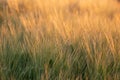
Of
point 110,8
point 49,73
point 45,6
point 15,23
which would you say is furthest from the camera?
point 110,8

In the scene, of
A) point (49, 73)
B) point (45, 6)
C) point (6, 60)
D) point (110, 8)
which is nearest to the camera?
point (49, 73)

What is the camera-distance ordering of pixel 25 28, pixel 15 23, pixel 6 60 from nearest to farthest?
pixel 6 60, pixel 25 28, pixel 15 23

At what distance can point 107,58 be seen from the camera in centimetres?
292

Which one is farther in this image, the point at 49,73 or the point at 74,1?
the point at 74,1

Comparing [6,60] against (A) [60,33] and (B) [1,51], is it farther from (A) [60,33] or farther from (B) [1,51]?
(A) [60,33]

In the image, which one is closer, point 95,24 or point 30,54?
point 30,54

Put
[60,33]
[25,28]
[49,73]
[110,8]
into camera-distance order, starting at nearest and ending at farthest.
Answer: [49,73] → [60,33] → [25,28] → [110,8]

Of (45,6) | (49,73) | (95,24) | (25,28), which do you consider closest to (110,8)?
(45,6)

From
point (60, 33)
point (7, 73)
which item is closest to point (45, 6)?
point (60, 33)

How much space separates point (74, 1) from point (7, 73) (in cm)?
461

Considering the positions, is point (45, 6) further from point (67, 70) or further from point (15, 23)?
point (67, 70)

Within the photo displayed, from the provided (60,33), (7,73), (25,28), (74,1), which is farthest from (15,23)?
(74,1)

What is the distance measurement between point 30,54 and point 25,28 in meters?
0.93

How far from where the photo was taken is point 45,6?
5.58 meters
